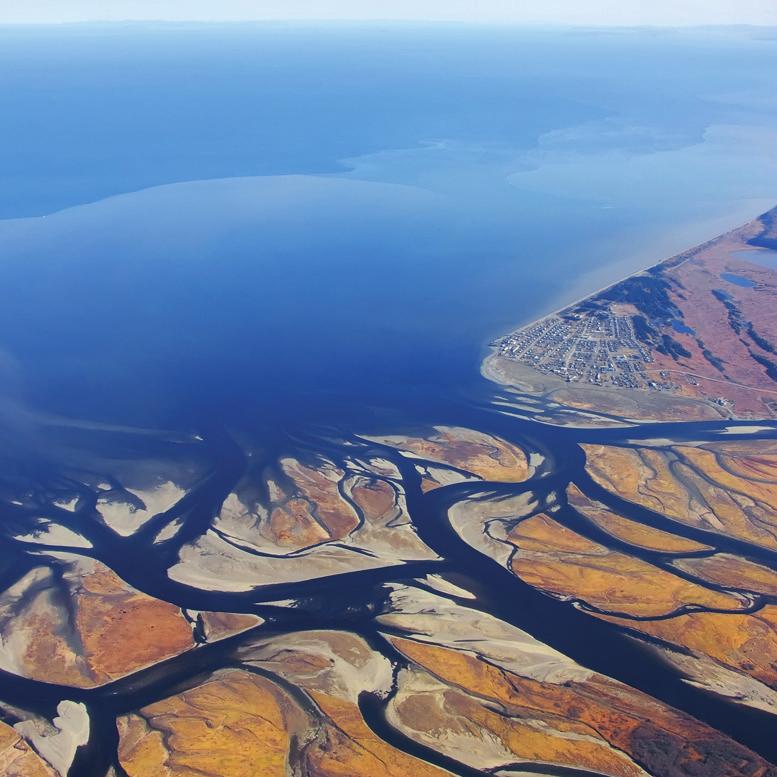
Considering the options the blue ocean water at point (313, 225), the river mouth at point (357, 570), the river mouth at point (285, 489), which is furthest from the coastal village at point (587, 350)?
the river mouth at point (357, 570)

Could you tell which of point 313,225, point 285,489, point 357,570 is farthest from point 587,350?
point 313,225

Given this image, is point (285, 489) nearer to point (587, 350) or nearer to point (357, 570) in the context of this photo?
point (357, 570)

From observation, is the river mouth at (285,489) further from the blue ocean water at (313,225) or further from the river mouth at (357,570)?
the blue ocean water at (313,225)

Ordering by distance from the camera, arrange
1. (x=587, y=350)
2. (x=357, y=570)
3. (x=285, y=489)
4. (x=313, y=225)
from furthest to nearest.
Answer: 1. (x=313, y=225)
2. (x=587, y=350)
3. (x=285, y=489)
4. (x=357, y=570)

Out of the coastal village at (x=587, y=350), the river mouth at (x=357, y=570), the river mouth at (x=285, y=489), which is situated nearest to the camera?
the river mouth at (x=357, y=570)

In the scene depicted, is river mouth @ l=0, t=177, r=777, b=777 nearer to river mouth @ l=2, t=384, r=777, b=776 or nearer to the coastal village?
river mouth @ l=2, t=384, r=777, b=776

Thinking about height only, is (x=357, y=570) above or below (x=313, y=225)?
below

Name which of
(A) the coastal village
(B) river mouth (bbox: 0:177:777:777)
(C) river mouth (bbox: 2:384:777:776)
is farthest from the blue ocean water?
(C) river mouth (bbox: 2:384:777:776)

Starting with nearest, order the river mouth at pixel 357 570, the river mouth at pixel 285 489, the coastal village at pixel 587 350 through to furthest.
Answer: the river mouth at pixel 357 570 → the river mouth at pixel 285 489 → the coastal village at pixel 587 350
